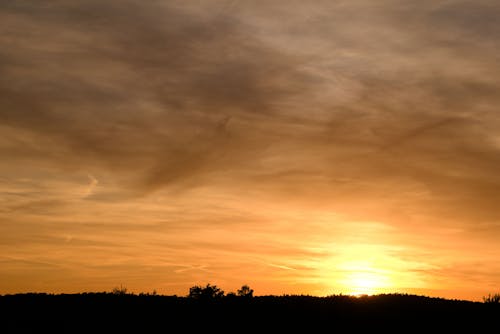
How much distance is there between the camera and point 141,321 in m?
28.4

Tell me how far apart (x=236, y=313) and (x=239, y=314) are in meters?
0.21

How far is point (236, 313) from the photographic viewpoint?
29781 mm

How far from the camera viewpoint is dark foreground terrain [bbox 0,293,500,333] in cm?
2758

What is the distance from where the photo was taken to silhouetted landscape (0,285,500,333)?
27.7 meters

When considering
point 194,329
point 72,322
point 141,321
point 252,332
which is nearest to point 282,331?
point 252,332

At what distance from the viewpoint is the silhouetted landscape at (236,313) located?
27719mm

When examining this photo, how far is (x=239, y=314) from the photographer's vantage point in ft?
97.2

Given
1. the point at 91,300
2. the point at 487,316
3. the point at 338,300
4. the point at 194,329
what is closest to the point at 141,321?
the point at 194,329

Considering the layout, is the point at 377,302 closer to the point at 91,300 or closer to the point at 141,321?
the point at 141,321

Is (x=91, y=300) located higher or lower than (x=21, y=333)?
higher

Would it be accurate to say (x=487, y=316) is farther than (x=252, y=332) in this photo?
Yes

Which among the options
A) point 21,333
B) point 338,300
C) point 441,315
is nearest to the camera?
point 21,333

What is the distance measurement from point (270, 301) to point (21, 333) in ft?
37.7

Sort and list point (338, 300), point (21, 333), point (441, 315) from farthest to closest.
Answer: point (338, 300), point (441, 315), point (21, 333)
